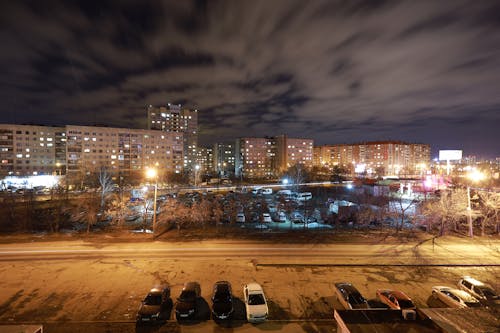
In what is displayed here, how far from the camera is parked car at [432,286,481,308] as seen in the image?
10.8m

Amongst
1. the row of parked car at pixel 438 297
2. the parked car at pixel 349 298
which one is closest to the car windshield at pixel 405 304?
the row of parked car at pixel 438 297

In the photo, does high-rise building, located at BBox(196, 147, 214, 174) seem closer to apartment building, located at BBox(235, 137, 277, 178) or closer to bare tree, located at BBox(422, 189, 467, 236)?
apartment building, located at BBox(235, 137, 277, 178)

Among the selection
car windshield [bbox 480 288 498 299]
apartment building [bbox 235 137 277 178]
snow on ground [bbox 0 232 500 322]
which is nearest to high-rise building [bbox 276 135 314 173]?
apartment building [bbox 235 137 277 178]

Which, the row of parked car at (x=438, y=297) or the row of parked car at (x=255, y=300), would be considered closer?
the row of parked car at (x=255, y=300)

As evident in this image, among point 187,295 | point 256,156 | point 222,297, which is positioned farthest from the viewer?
point 256,156

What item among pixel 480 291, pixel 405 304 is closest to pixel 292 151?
pixel 480 291

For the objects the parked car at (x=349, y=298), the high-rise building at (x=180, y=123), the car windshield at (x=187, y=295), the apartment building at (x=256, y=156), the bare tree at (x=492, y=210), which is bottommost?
the parked car at (x=349, y=298)

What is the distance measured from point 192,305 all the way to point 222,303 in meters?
1.36

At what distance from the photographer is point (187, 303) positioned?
1078cm

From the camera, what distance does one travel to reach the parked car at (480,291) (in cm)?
1135

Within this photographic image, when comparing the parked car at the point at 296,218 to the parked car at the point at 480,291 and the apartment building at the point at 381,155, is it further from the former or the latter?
the apartment building at the point at 381,155

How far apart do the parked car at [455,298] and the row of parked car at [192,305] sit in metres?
8.87

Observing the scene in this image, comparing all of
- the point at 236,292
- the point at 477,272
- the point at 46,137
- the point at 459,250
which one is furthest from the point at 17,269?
the point at 46,137

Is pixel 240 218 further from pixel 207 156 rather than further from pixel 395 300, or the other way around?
pixel 207 156
